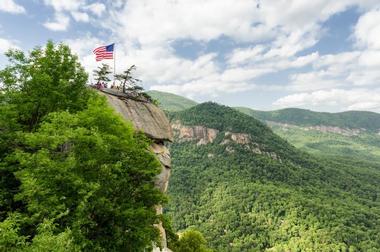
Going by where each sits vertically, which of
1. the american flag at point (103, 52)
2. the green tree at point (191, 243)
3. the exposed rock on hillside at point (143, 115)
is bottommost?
the green tree at point (191, 243)

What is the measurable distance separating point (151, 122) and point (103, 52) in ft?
35.4

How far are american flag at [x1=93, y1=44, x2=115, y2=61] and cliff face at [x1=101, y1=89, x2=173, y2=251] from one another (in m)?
4.23

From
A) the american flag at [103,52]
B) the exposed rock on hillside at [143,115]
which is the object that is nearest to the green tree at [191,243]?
the exposed rock on hillside at [143,115]

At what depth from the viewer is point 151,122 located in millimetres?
43938

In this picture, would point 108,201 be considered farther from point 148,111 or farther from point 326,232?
point 326,232

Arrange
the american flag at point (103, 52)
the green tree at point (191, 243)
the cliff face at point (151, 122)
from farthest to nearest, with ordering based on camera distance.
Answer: the green tree at point (191, 243), the american flag at point (103, 52), the cliff face at point (151, 122)

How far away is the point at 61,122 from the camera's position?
74.8ft

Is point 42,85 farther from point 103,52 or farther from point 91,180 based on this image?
point 103,52

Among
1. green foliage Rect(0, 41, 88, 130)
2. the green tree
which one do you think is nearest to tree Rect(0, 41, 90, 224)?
green foliage Rect(0, 41, 88, 130)

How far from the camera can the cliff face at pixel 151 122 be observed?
40.9m

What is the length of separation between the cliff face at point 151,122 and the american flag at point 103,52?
423 cm

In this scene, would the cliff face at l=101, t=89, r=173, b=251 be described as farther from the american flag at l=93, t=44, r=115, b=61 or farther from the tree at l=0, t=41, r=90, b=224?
the tree at l=0, t=41, r=90, b=224

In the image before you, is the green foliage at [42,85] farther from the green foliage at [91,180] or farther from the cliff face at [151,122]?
the cliff face at [151,122]

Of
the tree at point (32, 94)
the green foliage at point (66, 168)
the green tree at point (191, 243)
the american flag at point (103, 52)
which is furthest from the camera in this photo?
the green tree at point (191, 243)
